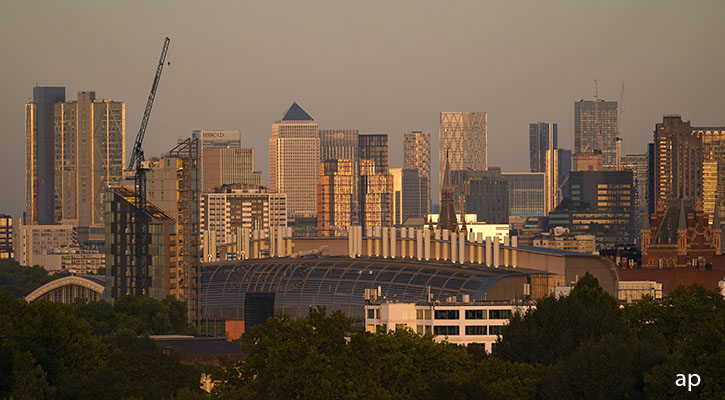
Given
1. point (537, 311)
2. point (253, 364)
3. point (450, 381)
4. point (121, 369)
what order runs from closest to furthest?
point (450, 381) < point (253, 364) < point (121, 369) < point (537, 311)

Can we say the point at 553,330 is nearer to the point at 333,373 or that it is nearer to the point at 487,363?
the point at 487,363

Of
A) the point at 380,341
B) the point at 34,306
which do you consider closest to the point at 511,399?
the point at 380,341

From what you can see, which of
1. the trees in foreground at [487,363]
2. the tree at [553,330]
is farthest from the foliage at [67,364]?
the tree at [553,330]

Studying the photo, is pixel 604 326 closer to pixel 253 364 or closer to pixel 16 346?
pixel 253 364

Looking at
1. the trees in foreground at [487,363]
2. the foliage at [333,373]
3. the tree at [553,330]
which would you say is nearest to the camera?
the trees in foreground at [487,363]

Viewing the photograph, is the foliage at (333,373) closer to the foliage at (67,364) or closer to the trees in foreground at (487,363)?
the trees in foreground at (487,363)

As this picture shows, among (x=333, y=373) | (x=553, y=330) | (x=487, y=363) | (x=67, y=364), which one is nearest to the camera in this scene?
(x=333, y=373)

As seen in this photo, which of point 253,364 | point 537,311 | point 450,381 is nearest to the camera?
point 450,381

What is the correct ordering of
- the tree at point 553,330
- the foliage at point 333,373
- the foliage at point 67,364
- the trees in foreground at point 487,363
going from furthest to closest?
the tree at point 553,330 < the foliage at point 67,364 < the foliage at point 333,373 < the trees in foreground at point 487,363

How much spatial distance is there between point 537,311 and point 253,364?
35470 millimetres

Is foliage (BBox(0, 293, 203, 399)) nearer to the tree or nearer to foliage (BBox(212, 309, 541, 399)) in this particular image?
foliage (BBox(212, 309, 541, 399))

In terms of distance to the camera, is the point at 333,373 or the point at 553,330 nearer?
the point at 333,373

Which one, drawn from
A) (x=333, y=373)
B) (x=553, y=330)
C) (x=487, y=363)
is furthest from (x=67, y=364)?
(x=553, y=330)

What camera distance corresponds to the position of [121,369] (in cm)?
15475
